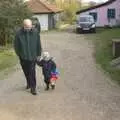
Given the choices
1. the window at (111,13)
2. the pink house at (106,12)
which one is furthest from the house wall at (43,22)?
the window at (111,13)

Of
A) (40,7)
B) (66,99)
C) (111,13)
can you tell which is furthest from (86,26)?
(66,99)

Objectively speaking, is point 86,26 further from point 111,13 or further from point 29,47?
point 29,47

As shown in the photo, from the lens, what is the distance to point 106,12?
52.2 m

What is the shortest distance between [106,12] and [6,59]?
31279 millimetres

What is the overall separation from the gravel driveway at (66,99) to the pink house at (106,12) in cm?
3475

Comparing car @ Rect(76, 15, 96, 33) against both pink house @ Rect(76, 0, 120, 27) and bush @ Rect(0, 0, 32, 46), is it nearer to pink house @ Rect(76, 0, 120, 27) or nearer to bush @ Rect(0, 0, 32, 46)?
pink house @ Rect(76, 0, 120, 27)

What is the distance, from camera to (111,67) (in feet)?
58.7

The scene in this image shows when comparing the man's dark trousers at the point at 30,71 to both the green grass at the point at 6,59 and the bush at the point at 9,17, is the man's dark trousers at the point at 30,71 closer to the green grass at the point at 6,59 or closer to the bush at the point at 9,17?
the green grass at the point at 6,59

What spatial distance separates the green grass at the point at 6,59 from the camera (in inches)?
770

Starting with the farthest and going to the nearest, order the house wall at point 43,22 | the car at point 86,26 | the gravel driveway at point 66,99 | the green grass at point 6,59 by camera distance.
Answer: the house wall at point 43,22
the car at point 86,26
the green grass at point 6,59
the gravel driveway at point 66,99

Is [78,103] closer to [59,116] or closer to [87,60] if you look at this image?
[59,116]

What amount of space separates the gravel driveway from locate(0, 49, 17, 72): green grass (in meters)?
2.36

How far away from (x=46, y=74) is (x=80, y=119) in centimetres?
353

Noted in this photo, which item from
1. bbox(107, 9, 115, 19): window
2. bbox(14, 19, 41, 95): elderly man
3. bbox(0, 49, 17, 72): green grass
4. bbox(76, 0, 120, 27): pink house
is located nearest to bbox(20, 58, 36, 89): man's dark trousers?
bbox(14, 19, 41, 95): elderly man
